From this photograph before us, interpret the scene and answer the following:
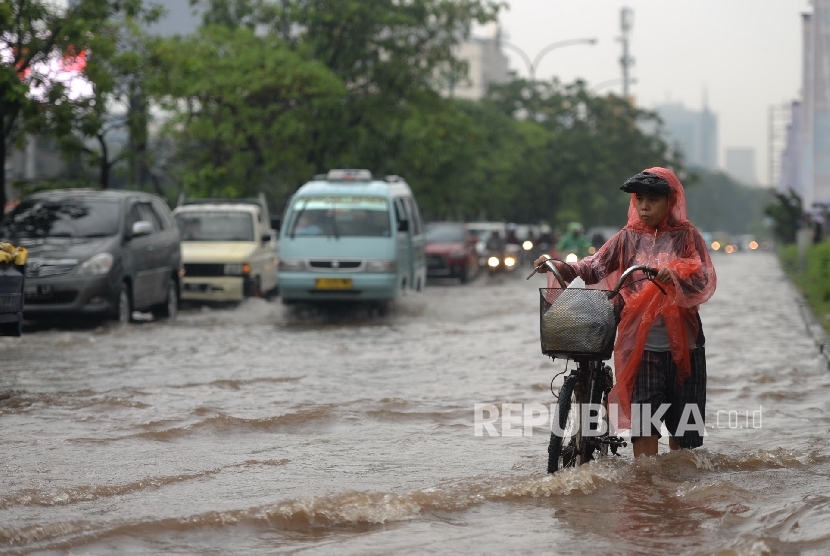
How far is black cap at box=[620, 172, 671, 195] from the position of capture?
6535 mm

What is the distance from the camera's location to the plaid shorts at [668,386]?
6.65m

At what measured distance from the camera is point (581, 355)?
20.4 ft

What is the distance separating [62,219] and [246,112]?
12899 millimetres

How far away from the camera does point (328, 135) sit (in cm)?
3188

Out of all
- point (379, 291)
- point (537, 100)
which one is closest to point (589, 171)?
point (537, 100)

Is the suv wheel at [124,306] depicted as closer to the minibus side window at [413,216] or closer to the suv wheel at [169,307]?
the suv wheel at [169,307]

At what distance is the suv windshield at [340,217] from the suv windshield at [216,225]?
249 centimetres

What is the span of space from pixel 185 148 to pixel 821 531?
2710 cm

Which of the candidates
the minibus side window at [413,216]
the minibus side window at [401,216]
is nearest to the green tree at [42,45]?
the minibus side window at [401,216]

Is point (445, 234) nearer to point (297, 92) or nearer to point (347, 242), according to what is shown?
Answer: point (297, 92)

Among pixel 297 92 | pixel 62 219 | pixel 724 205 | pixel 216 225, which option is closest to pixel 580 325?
pixel 62 219

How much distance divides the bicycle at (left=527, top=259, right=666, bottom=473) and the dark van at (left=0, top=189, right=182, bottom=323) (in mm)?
9704

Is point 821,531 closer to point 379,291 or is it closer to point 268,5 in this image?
point 379,291

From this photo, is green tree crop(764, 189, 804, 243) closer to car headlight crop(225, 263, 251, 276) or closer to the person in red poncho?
car headlight crop(225, 263, 251, 276)
